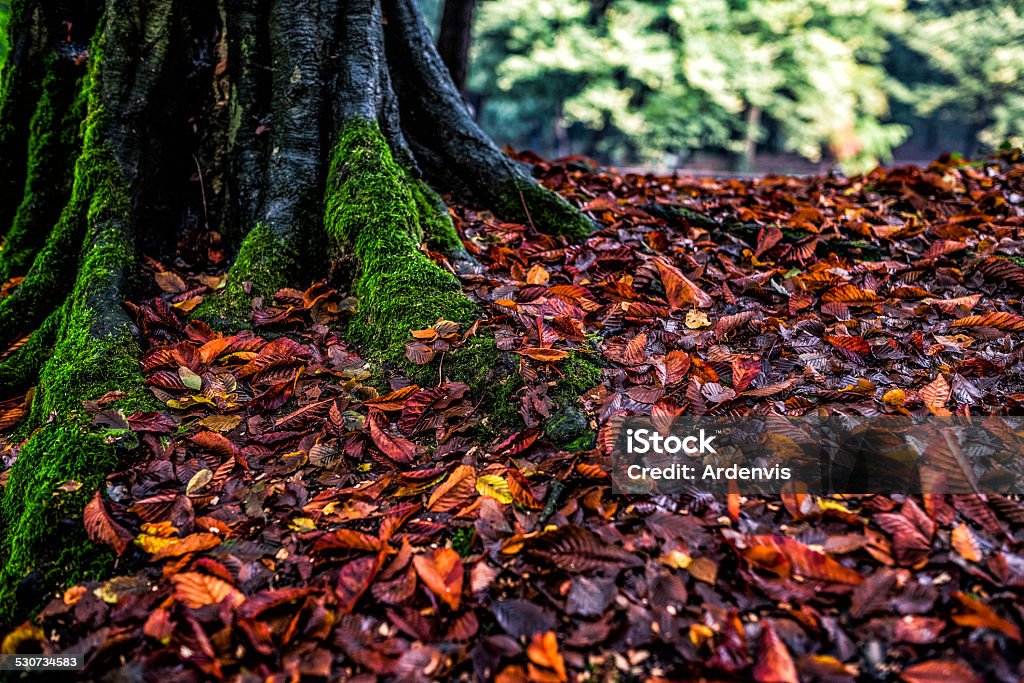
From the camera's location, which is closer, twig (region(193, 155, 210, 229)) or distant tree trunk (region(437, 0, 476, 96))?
twig (region(193, 155, 210, 229))

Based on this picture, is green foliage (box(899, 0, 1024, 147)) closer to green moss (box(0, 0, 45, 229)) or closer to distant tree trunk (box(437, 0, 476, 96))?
distant tree trunk (box(437, 0, 476, 96))

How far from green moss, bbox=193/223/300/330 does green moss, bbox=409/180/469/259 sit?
2.04ft

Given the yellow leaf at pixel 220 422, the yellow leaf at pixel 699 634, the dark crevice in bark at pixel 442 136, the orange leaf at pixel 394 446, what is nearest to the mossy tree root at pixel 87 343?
the yellow leaf at pixel 220 422

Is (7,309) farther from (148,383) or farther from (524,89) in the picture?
(524,89)

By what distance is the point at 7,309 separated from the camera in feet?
9.55

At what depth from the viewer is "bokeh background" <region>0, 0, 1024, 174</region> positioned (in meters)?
14.2

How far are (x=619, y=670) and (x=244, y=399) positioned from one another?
1.66 metres

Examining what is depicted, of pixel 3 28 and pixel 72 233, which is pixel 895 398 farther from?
pixel 3 28

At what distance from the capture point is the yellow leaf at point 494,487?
186 centimetres

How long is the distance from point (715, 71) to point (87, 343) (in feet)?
47.3

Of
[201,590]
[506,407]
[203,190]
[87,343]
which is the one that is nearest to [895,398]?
[506,407]

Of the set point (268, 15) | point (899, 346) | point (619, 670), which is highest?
point (268, 15)

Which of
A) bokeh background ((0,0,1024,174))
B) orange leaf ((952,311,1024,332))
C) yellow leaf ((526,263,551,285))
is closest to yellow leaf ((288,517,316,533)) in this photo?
yellow leaf ((526,263,551,285))

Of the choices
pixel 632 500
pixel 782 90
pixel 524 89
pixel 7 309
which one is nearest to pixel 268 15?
pixel 7 309
